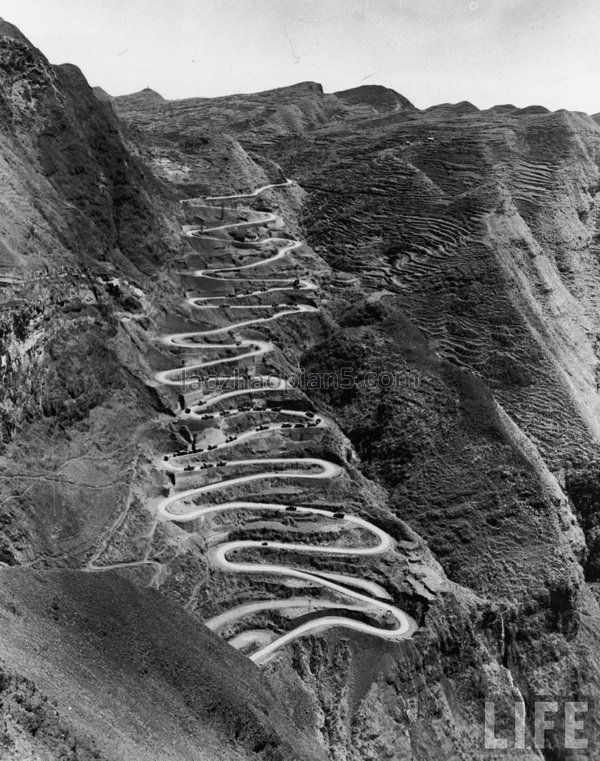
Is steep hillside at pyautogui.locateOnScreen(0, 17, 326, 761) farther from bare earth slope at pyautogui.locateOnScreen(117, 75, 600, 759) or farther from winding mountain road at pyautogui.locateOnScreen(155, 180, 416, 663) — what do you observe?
bare earth slope at pyautogui.locateOnScreen(117, 75, 600, 759)

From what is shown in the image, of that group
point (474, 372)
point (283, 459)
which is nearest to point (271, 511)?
point (283, 459)

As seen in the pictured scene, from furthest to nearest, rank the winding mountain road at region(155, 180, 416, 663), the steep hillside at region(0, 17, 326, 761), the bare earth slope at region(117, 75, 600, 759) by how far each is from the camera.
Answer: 1. the bare earth slope at region(117, 75, 600, 759)
2. the winding mountain road at region(155, 180, 416, 663)
3. the steep hillside at region(0, 17, 326, 761)

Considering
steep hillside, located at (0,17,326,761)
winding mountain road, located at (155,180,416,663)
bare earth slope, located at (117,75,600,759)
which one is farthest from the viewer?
bare earth slope, located at (117,75,600,759)

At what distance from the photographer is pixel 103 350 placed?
72.7 metres

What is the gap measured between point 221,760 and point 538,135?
121 meters

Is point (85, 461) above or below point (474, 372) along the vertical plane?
below

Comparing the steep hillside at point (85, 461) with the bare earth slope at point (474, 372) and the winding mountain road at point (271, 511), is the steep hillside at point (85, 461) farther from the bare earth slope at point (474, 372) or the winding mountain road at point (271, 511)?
the bare earth slope at point (474, 372)

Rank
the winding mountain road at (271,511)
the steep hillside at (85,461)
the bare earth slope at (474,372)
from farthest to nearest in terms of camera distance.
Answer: the bare earth slope at (474,372) < the winding mountain road at (271,511) < the steep hillside at (85,461)

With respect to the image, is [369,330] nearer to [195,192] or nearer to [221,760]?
[195,192]

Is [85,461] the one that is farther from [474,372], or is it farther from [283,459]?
[474,372]

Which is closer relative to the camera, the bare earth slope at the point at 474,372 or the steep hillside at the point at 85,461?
the steep hillside at the point at 85,461

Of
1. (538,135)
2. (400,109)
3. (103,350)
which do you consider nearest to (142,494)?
(103,350)

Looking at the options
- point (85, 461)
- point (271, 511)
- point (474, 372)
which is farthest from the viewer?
point (474, 372)

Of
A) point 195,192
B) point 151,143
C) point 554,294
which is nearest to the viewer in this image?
point 554,294
